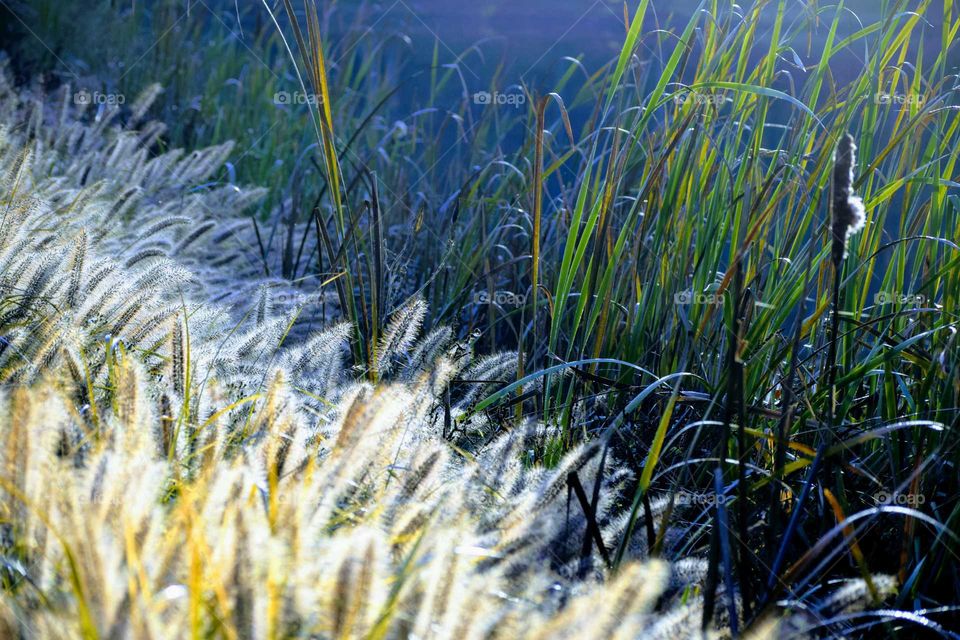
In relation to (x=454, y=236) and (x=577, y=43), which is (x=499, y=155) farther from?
(x=577, y=43)

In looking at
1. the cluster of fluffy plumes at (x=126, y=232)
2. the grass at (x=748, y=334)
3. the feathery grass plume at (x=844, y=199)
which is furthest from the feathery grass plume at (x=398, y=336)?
the feathery grass plume at (x=844, y=199)

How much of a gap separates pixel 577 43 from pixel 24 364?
4.55 metres

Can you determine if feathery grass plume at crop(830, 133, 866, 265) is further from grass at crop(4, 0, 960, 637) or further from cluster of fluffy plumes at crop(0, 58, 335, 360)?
cluster of fluffy plumes at crop(0, 58, 335, 360)

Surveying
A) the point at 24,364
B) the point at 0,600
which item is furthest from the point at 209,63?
the point at 0,600

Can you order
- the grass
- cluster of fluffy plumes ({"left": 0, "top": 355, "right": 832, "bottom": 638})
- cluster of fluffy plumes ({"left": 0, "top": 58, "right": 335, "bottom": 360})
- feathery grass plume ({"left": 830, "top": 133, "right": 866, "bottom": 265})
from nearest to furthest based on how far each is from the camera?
cluster of fluffy plumes ({"left": 0, "top": 355, "right": 832, "bottom": 638})
feathery grass plume ({"left": 830, "top": 133, "right": 866, "bottom": 265})
the grass
cluster of fluffy plumes ({"left": 0, "top": 58, "right": 335, "bottom": 360})

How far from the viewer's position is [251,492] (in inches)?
39.6

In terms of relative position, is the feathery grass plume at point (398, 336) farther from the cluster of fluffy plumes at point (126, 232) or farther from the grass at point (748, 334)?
the cluster of fluffy plumes at point (126, 232)

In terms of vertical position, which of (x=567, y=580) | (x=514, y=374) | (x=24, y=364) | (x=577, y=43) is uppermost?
(x=577, y=43)

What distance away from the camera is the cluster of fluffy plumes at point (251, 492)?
0.75 m

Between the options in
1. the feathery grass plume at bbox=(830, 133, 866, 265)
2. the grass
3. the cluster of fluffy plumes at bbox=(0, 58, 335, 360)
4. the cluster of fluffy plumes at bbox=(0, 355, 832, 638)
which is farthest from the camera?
the cluster of fluffy plumes at bbox=(0, 58, 335, 360)

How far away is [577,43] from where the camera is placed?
5.38 metres

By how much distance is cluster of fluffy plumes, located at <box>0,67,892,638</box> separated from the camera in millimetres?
750

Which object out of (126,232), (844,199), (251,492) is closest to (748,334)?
(844,199)

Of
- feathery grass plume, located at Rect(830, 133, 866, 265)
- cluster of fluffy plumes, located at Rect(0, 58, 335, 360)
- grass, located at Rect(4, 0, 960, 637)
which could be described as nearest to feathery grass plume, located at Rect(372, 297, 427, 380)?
grass, located at Rect(4, 0, 960, 637)
